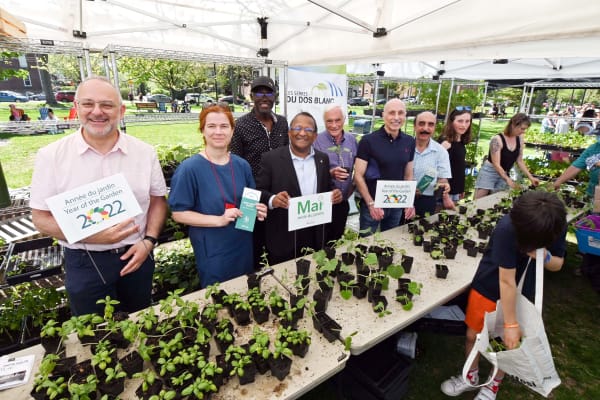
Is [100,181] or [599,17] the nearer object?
[100,181]

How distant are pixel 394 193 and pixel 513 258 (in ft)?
3.63

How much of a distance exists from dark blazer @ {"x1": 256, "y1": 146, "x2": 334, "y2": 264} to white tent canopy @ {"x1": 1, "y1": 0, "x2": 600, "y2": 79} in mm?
1707

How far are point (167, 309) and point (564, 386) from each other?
3156 millimetres

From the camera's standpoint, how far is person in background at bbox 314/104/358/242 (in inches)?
121

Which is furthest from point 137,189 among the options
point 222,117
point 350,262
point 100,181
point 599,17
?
point 599,17

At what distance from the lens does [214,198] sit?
2.11m

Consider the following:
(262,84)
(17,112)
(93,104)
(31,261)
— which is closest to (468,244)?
(262,84)

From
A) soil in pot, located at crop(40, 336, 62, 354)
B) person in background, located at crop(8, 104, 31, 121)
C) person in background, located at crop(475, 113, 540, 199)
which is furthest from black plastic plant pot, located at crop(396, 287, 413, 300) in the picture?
person in background, located at crop(8, 104, 31, 121)

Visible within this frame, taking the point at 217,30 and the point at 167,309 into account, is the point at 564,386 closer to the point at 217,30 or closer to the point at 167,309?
the point at 167,309

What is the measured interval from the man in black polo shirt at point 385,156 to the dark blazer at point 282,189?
0.46m

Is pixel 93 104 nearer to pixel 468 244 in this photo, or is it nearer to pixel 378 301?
pixel 378 301

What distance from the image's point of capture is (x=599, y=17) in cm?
213

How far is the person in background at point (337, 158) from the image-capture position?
3064 millimetres

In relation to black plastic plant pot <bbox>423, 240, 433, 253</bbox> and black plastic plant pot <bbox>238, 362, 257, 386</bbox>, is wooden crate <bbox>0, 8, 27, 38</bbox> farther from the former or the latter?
Answer: black plastic plant pot <bbox>423, 240, 433, 253</bbox>
